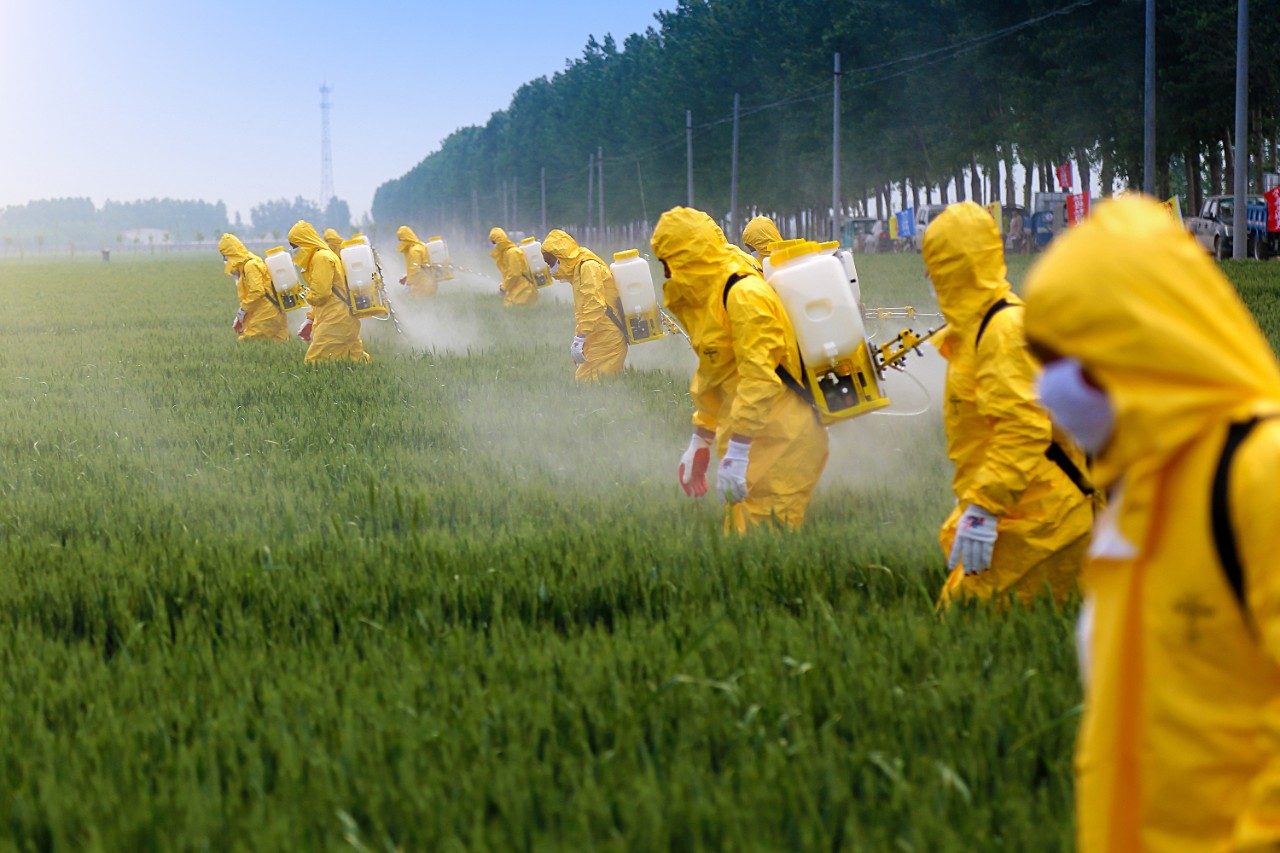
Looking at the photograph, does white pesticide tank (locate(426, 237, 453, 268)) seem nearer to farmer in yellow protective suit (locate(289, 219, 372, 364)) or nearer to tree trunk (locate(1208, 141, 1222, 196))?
farmer in yellow protective suit (locate(289, 219, 372, 364))

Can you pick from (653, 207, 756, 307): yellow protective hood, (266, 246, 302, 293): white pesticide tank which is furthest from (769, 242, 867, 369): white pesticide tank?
(266, 246, 302, 293): white pesticide tank

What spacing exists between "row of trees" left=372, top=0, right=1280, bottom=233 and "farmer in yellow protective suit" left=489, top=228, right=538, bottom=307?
19266 millimetres

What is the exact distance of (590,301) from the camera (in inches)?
641

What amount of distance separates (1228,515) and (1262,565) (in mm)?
85

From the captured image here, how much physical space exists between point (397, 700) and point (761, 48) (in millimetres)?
68384

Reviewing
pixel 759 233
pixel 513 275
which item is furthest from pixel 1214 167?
pixel 759 233

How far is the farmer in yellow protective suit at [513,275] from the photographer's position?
102ft

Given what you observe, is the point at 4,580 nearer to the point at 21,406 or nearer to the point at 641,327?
the point at 641,327

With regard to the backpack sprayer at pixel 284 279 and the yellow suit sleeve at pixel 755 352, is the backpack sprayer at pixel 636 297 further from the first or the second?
the backpack sprayer at pixel 284 279

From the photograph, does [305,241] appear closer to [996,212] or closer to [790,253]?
[790,253]

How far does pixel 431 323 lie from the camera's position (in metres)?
30.7

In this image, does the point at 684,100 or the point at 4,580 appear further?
the point at 684,100

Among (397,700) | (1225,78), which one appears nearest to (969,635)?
(397,700)

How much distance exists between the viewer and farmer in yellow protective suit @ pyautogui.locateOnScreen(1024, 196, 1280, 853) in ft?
6.77
